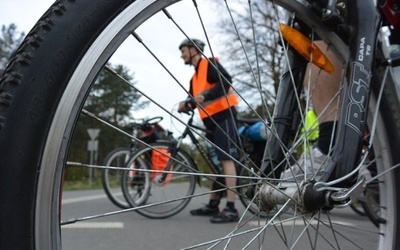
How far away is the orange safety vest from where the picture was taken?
376cm

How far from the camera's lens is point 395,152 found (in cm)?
Result: 149

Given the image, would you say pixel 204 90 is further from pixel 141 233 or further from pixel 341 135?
pixel 341 135

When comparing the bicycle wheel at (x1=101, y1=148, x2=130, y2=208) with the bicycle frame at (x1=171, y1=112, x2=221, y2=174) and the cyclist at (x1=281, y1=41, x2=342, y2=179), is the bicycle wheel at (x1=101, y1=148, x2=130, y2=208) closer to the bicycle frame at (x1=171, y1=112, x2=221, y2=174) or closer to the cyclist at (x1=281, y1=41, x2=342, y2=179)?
the bicycle frame at (x1=171, y1=112, x2=221, y2=174)

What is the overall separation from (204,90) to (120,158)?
1504 mm

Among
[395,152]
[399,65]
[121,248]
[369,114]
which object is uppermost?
[399,65]

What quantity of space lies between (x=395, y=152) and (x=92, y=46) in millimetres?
1062

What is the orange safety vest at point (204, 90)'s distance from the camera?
376 centimetres

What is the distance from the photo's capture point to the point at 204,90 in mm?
3971

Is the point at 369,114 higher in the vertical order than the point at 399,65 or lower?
lower

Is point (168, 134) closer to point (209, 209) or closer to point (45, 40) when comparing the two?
point (209, 209)

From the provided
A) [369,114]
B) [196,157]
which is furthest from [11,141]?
[196,157]

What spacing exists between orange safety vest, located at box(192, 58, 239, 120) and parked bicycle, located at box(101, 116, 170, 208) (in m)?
0.64

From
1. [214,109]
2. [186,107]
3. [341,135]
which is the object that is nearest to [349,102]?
[341,135]

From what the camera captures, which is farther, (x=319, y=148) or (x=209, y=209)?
(x=209, y=209)
